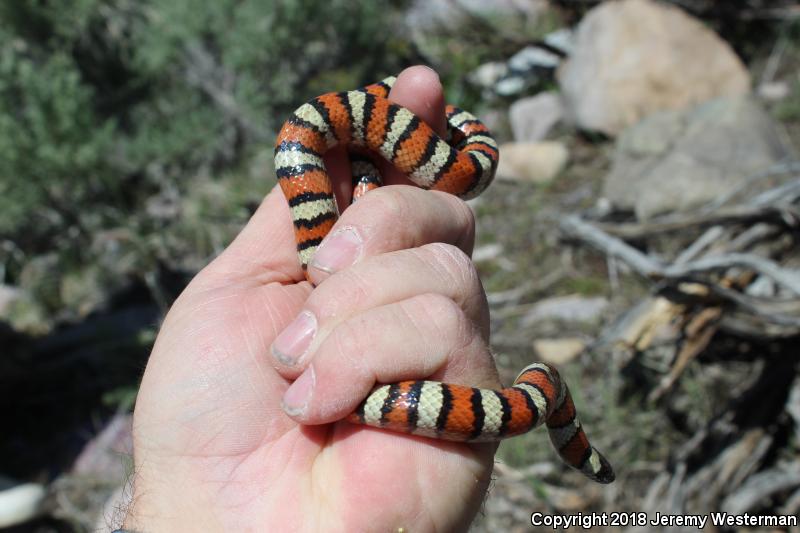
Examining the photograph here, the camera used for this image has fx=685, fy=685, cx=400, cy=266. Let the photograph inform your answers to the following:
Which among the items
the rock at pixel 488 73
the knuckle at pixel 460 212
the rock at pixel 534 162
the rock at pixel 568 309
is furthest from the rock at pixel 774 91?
the knuckle at pixel 460 212

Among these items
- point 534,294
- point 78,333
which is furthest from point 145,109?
point 534,294

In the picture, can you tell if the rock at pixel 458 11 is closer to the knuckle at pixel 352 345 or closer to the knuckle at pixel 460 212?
the knuckle at pixel 460 212

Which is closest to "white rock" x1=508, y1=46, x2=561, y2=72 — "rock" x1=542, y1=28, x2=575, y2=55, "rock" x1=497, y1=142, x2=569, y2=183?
"rock" x1=542, y1=28, x2=575, y2=55

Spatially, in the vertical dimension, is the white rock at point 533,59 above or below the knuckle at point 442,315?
below

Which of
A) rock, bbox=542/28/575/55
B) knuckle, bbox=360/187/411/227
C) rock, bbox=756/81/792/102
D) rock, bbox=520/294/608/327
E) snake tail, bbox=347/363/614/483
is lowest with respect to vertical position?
rock, bbox=520/294/608/327

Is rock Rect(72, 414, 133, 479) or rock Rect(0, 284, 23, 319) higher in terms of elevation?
rock Rect(0, 284, 23, 319)

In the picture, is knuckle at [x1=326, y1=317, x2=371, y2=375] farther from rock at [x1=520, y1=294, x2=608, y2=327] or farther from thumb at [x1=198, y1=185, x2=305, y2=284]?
rock at [x1=520, y1=294, x2=608, y2=327]

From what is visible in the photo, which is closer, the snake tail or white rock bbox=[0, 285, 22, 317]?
the snake tail

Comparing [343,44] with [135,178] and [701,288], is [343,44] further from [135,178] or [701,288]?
[701,288]
